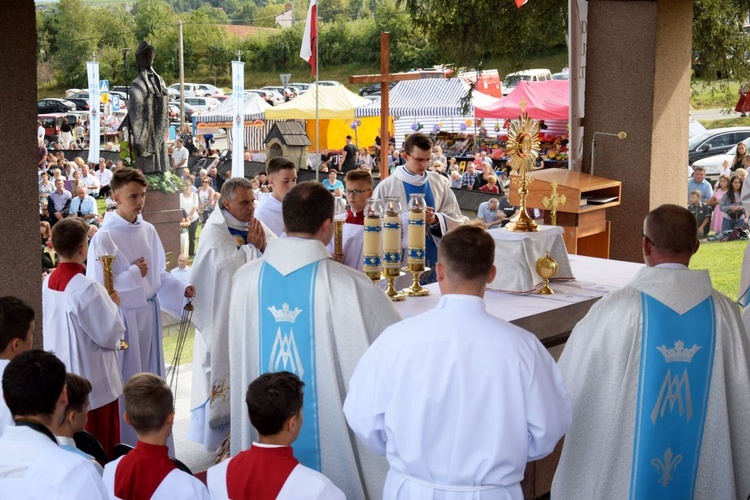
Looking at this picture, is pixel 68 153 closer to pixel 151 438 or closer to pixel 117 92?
pixel 117 92

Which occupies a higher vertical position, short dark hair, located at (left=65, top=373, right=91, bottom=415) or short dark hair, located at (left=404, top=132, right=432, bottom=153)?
short dark hair, located at (left=404, top=132, right=432, bottom=153)

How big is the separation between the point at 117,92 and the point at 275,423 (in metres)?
35.7

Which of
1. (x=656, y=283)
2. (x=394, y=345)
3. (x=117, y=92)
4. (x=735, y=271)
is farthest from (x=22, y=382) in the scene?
(x=117, y=92)

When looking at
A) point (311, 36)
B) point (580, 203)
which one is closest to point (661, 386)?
point (580, 203)

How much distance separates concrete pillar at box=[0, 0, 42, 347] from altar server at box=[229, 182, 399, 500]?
90cm

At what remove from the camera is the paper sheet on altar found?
4.77 m

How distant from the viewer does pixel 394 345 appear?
99.0 inches

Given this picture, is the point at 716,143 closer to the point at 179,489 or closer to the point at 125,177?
the point at 125,177

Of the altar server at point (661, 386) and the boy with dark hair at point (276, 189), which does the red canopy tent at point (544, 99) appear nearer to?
the boy with dark hair at point (276, 189)

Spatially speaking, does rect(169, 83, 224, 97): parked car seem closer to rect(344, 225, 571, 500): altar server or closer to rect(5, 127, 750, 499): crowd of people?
rect(5, 127, 750, 499): crowd of people

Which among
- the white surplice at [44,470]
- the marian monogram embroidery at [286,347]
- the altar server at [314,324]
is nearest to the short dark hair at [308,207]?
the altar server at [314,324]

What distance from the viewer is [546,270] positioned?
15.3 feet

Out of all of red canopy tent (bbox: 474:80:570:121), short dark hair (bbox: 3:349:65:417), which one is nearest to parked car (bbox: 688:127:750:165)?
red canopy tent (bbox: 474:80:570:121)

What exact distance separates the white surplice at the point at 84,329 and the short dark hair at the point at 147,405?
58.1 inches
